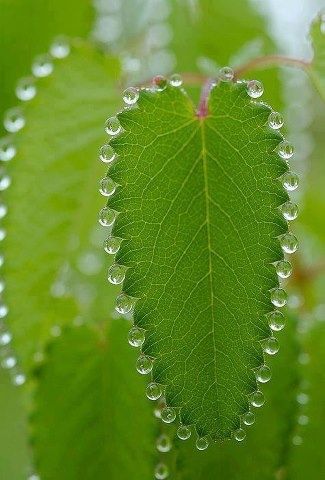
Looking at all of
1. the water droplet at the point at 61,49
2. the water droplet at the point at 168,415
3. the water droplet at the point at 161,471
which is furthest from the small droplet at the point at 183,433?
the water droplet at the point at 61,49

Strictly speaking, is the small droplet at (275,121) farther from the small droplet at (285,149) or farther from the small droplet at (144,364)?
the small droplet at (144,364)

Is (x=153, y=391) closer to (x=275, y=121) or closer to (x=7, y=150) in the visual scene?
(x=275, y=121)

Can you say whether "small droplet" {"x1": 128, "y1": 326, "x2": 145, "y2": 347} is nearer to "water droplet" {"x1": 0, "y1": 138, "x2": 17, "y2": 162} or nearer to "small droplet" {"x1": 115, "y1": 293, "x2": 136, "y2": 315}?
"small droplet" {"x1": 115, "y1": 293, "x2": 136, "y2": 315}

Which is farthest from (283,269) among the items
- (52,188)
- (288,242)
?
(52,188)

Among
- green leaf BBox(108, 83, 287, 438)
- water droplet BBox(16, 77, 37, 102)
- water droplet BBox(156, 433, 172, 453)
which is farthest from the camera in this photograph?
water droplet BBox(16, 77, 37, 102)

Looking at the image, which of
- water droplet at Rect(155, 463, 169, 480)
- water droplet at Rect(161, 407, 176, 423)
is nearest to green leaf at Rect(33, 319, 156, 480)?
water droplet at Rect(155, 463, 169, 480)

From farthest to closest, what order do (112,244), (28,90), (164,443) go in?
(28,90)
(164,443)
(112,244)
